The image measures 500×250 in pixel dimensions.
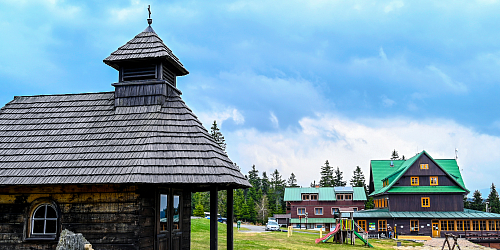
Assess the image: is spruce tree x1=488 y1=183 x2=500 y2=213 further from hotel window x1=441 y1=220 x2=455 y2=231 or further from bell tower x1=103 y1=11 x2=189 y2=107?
bell tower x1=103 y1=11 x2=189 y2=107

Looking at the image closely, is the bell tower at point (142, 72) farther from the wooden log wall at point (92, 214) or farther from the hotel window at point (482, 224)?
the hotel window at point (482, 224)

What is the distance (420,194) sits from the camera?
138 ft

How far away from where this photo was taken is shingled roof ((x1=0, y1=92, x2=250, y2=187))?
33.9ft

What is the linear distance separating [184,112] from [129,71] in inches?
99.6

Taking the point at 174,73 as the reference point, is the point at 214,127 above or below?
above

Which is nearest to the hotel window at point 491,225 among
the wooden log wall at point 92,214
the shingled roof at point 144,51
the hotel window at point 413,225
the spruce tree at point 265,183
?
the hotel window at point 413,225

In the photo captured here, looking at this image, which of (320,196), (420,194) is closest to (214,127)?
(320,196)

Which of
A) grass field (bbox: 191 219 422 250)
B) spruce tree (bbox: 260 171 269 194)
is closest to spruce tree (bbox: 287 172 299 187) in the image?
spruce tree (bbox: 260 171 269 194)

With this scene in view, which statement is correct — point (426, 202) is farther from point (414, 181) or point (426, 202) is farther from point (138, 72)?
point (138, 72)

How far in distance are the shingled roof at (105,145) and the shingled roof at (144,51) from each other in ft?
4.09

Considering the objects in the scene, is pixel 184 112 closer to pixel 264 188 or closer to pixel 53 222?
pixel 53 222

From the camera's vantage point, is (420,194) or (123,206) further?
(420,194)

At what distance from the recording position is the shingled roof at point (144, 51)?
1272 cm

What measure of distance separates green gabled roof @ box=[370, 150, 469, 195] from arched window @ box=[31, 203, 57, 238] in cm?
3716
